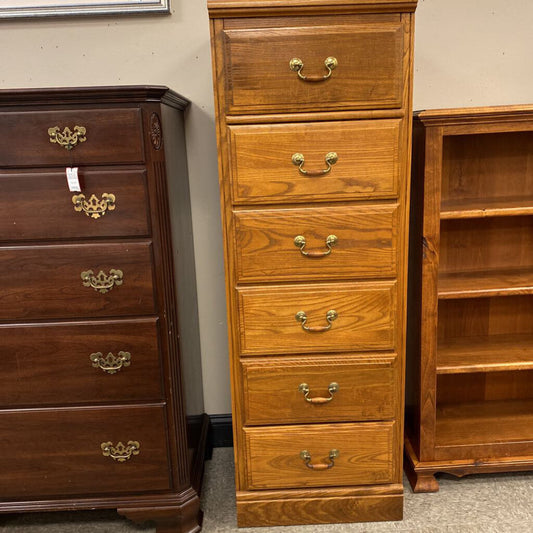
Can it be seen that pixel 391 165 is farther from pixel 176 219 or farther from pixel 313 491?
pixel 313 491

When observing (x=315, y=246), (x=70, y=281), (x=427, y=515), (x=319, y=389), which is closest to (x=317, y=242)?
(x=315, y=246)

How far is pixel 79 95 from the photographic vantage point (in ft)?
3.95

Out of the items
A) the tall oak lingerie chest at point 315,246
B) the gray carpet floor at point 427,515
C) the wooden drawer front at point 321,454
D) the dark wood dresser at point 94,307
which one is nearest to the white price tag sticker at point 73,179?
the dark wood dresser at point 94,307

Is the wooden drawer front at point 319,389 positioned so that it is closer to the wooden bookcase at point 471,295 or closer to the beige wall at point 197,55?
the wooden bookcase at point 471,295

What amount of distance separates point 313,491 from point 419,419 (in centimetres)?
40

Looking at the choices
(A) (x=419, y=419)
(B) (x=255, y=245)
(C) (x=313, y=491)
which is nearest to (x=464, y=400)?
(A) (x=419, y=419)

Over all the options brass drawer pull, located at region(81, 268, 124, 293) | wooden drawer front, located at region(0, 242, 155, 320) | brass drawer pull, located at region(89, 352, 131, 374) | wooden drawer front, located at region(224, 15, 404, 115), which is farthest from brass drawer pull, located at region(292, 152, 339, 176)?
brass drawer pull, located at region(89, 352, 131, 374)

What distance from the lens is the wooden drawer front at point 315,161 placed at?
128 cm

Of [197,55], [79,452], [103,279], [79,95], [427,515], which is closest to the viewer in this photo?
[79,95]

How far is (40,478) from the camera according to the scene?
1.42m

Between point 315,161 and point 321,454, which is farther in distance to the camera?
point 321,454

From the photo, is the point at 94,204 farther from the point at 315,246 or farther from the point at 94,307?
the point at 315,246

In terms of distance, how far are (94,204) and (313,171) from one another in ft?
1.83

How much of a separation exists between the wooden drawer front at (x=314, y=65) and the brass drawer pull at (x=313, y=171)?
0.38 feet
